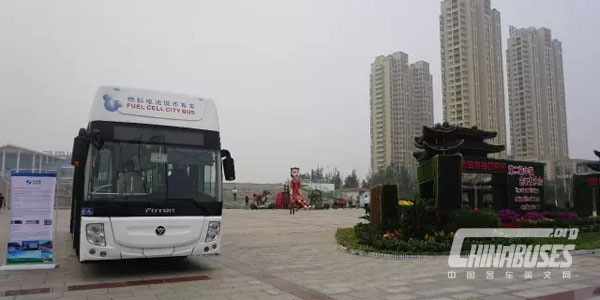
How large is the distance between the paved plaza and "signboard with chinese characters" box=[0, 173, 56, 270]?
15.3 inches

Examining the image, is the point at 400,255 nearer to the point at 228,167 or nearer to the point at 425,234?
the point at 425,234

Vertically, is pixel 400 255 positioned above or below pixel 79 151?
below

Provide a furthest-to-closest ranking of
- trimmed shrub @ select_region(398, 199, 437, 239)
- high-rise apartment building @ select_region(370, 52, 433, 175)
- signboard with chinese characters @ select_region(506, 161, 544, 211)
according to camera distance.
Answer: high-rise apartment building @ select_region(370, 52, 433, 175) < signboard with chinese characters @ select_region(506, 161, 544, 211) < trimmed shrub @ select_region(398, 199, 437, 239)

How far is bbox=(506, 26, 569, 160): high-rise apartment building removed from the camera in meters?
45.2

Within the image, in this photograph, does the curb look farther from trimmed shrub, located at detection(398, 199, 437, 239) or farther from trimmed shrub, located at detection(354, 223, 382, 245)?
trimmed shrub, located at detection(398, 199, 437, 239)

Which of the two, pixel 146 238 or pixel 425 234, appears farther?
pixel 425 234

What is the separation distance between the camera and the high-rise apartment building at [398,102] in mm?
52062

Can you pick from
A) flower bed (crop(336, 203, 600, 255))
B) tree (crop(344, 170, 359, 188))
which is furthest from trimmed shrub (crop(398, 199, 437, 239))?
tree (crop(344, 170, 359, 188))

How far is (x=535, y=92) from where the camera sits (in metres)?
45.3

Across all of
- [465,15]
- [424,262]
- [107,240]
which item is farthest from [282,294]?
[465,15]

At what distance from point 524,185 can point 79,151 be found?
53.9ft

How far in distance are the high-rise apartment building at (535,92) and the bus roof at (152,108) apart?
45.3 m

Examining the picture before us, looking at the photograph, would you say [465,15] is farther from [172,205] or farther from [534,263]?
[172,205]

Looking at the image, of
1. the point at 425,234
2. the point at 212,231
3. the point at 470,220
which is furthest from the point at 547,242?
the point at 212,231
